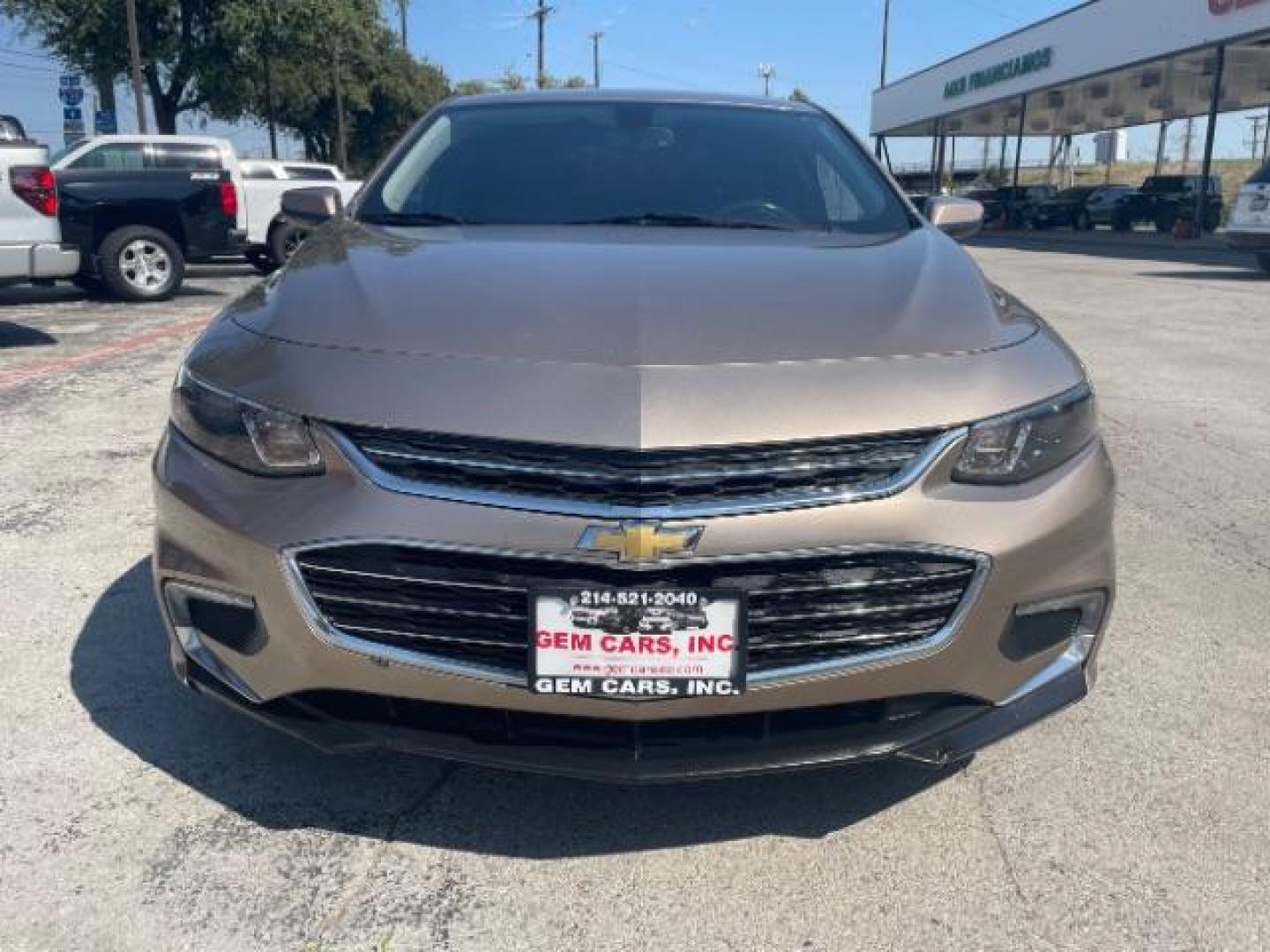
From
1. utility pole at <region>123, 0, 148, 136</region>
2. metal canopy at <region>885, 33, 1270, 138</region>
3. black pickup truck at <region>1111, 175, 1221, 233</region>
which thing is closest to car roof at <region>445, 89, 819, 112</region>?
utility pole at <region>123, 0, 148, 136</region>

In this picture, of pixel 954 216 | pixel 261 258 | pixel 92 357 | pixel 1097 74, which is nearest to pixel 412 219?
pixel 954 216

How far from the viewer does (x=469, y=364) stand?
2.07 metres

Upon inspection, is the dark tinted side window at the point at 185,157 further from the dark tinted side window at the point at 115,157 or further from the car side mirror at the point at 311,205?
the car side mirror at the point at 311,205

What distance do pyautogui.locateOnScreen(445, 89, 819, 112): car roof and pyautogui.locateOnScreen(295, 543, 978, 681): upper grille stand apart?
7.53ft

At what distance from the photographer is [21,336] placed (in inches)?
364

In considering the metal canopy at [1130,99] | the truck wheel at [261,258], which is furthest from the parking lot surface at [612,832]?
the metal canopy at [1130,99]

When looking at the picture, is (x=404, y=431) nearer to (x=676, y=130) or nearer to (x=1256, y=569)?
(x=676, y=130)

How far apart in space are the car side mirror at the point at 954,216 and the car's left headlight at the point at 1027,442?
4.47 ft

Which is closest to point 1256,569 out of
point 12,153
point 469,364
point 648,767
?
point 648,767

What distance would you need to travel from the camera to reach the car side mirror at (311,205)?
3545 millimetres

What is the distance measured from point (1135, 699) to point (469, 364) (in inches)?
78.0

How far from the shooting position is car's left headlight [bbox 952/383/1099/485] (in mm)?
2098

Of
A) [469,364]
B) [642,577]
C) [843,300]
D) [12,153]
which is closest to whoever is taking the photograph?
[642,577]

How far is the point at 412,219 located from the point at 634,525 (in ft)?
5.37
